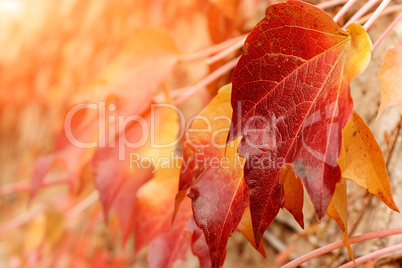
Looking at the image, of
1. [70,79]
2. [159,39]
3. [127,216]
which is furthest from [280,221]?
[70,79]

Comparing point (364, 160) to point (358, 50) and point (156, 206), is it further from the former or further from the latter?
point (156, 206)

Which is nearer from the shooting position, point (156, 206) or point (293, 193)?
point (293, 193)

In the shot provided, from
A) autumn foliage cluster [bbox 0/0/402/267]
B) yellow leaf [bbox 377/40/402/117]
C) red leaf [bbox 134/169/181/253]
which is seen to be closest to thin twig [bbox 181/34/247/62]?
autumn foliage cluster [bbox 0/0/402/267]

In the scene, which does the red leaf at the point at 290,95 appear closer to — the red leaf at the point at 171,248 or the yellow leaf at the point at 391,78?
the yellow leaf at the point at 391,78

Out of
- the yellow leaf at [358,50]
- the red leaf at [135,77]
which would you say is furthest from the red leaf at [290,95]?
the red leaf at [135,77]

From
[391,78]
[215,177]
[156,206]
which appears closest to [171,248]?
[156,206]

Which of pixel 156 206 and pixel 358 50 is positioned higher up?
pixel 358 50

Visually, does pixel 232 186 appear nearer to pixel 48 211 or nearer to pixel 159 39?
pixel 159 39
